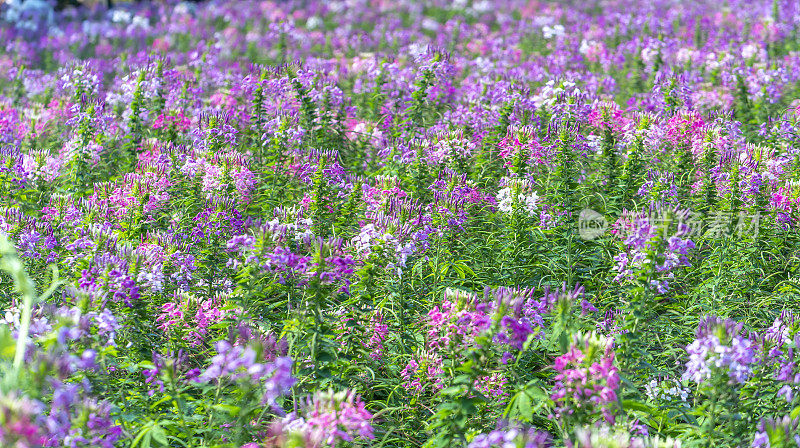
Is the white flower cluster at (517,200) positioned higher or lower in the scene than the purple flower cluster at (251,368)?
lower

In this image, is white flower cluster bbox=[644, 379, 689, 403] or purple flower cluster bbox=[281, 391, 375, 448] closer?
purple flower cluster bbox=[281, 391, 375, 448]

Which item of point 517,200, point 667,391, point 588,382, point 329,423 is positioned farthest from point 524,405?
point 517,200

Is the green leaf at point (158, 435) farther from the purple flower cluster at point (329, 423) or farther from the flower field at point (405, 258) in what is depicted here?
the purple flower cluster at point (329, 423)

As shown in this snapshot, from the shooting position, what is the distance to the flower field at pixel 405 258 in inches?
139

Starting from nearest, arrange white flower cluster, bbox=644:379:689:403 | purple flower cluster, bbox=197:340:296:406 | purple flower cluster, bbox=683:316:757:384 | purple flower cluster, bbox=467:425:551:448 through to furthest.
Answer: purple flower cluster, bbox=467:425:551:448, purple flower cluster, bbox=197:340:296:406, purple flower cluster, bbox=683:316:757:384, white flower cluster, bbox=644:379:689:403

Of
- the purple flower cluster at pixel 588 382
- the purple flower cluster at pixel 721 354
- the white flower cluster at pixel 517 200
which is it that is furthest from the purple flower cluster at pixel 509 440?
the white flower cluster at pixel 517 200

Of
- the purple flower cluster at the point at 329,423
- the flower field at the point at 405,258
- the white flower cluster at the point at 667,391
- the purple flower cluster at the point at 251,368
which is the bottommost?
the white flower cluster at the point at 667,391

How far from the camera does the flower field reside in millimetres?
3525

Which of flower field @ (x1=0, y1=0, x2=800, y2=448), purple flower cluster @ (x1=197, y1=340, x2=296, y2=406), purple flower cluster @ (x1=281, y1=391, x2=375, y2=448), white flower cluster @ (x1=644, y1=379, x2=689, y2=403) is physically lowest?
white flower cluster @ (x1=644, y1=379, x2=689, y2=403)

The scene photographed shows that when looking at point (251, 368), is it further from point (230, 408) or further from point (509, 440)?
point (509, 440)

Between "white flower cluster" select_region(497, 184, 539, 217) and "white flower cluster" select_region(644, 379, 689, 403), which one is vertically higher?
"white flower cluster" select_region(497, 184, 539, 217)

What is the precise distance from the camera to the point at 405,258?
454cm

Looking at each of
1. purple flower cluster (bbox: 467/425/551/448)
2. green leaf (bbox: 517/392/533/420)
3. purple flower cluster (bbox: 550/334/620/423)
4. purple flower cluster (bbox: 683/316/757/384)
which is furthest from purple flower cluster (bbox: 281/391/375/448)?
purple flower cluster (bbox: 683/316/757/384)

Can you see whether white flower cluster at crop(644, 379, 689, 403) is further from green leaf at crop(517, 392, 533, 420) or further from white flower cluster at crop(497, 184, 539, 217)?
white flower cluster at crop(497, 184, 539, 217)
